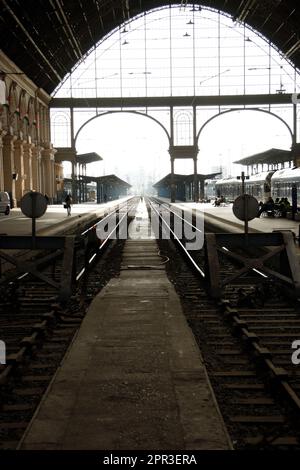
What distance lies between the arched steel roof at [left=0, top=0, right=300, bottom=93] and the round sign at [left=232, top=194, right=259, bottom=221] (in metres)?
24.7

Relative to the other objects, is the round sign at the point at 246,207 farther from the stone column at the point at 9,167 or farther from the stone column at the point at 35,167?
the stone column at the point at 35,167

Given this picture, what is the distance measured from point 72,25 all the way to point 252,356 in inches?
1614

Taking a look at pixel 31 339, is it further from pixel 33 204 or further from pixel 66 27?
pixel 66 27

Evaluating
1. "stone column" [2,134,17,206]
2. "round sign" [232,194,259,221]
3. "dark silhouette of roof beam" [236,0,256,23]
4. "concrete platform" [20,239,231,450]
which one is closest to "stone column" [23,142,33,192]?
"stone column" [2,134,17,206]

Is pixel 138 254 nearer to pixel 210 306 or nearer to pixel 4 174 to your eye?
pixel 210 306

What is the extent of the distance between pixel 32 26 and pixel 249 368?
116ft

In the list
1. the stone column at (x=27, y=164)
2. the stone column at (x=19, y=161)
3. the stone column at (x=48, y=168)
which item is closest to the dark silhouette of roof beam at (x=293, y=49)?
the stone column at (x=27, y=164)

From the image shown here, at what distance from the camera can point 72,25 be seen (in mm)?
43312

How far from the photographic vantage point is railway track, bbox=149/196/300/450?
4.59 metres

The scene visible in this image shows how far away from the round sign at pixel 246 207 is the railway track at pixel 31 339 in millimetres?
2982

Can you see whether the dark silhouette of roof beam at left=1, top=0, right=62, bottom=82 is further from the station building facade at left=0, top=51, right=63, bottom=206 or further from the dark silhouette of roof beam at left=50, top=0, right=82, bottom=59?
the dark silhouette of roof beam at left=50, top=0, right=82, bottom=59

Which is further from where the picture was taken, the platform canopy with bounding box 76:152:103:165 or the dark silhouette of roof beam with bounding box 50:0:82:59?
the platform canopy with bounding box 76:152:103:165

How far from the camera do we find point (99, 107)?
184 feet

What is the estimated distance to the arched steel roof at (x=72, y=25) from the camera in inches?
1414
